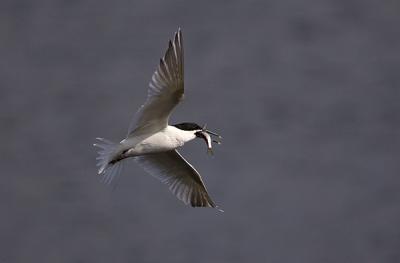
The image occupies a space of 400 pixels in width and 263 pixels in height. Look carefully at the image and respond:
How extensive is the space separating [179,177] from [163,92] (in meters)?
1.07

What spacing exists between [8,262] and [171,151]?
3.77m

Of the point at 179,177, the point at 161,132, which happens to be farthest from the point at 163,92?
the point at 179,177

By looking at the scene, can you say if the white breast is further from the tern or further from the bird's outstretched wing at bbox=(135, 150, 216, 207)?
the bird's outstretched wing at bbox=(135, 150, 216, 207)

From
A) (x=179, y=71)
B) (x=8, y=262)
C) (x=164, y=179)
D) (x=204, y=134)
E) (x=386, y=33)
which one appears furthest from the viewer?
(x=386, y=33)

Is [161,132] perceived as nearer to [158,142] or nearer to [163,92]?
[158,142]

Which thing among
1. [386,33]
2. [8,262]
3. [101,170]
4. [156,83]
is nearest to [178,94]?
[156,83]

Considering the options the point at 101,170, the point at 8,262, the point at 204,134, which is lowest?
the point at 8,262

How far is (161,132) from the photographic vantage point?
6305 millimetres

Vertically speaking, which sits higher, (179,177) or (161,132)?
(161,132)

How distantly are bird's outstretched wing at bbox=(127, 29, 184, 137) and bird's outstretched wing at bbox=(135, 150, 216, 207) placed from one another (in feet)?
1.96

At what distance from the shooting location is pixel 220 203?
1056cm

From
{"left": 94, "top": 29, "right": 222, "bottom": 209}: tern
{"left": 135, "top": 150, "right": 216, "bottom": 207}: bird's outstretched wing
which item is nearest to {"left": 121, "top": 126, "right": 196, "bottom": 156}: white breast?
{"left": 94, "top": 29, "right": 222, "bottom": 209}: tern

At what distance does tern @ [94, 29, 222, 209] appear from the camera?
6.00 meters

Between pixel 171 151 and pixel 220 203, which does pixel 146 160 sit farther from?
pixel 220 203
